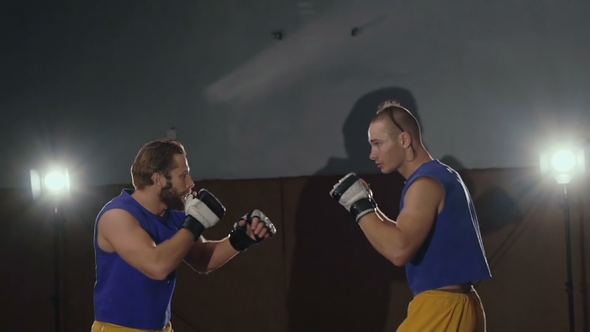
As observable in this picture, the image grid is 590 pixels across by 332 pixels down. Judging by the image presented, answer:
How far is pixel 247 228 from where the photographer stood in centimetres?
345

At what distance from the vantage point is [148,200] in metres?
3.24

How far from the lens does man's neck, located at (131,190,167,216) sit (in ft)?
10.6

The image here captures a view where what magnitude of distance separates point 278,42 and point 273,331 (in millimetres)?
2449

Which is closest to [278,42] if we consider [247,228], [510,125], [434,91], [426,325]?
[434,91]

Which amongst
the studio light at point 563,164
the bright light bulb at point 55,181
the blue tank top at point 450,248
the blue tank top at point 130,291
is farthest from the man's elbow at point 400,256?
the bright light bulb at point 55,181

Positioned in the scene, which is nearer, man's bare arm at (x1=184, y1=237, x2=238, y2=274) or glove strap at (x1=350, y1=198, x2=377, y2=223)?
glove strap at (x1=350, y1=198, x2=377, y2=223)

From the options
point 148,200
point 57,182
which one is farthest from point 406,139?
point 57,182

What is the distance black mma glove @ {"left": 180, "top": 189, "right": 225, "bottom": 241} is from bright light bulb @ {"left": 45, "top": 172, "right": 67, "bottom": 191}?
2.51m

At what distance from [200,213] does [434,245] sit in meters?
1.15

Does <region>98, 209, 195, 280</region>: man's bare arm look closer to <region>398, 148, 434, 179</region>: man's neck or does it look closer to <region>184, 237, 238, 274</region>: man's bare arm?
<region>184, 237, 238, 274</region>: man's bare arm

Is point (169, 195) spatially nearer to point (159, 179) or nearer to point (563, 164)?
point (159, 179)

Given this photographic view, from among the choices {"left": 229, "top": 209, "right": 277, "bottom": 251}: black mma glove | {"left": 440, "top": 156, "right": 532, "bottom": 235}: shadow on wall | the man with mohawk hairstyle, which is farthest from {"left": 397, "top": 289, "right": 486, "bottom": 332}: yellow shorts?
{"left": 440, "top": 156, "right": 532, "bottom": 235}: shadow on wall

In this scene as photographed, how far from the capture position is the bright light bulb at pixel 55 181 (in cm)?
534

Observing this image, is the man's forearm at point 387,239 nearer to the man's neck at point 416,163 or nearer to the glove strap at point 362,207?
the glove strap at point 362,207
